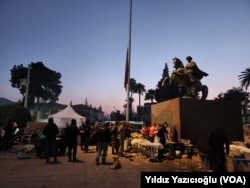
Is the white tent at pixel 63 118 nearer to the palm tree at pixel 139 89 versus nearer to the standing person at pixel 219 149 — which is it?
the standing person at pixel 219 149

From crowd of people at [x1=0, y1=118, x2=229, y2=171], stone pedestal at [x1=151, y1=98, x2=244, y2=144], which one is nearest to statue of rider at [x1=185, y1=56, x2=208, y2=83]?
stone pedestal at [x1=151, y1=98, x2=244, y2=144]

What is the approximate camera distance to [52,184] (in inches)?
267

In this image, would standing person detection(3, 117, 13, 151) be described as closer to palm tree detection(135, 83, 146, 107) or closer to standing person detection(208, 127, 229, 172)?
standing person detection(208, 127, 229, 172)

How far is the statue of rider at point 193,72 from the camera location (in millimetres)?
15969

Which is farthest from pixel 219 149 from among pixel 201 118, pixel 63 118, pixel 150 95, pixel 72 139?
pixel 150 95

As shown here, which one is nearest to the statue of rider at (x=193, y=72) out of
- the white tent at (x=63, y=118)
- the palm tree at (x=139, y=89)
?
the white tent at (x=63, y=118)

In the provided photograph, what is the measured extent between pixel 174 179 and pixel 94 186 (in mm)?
2607

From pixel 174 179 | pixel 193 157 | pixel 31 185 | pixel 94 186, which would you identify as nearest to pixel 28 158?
pixel 31 185

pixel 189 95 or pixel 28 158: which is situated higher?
pixel 189 95

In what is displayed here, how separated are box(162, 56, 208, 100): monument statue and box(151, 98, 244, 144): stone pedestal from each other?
4.38 ft

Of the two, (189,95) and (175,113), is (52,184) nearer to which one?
(175,113)

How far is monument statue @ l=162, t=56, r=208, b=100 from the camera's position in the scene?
1588cm

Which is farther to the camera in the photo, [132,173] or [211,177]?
[132,173]

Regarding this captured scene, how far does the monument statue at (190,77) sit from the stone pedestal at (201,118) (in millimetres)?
1334
